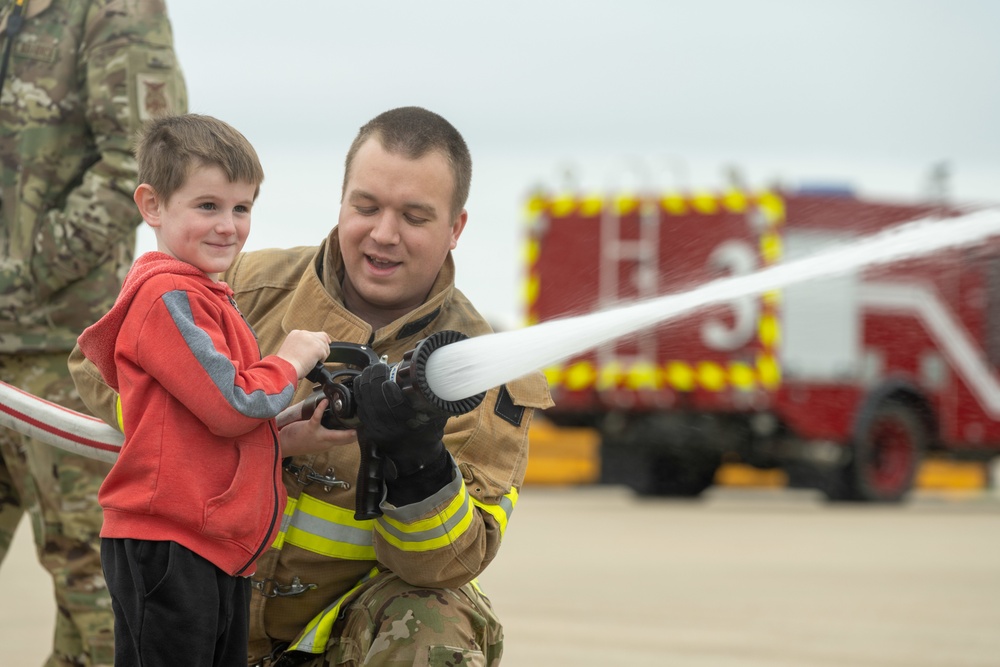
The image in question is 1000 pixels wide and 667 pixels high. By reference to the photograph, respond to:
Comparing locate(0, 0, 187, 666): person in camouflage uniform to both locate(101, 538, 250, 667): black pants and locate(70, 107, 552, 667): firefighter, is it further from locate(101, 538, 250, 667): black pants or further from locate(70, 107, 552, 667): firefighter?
locate(101, 538, 250, 667): black pants

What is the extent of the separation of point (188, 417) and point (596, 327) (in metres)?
0.78

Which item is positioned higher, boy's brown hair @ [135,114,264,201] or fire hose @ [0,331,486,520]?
boy's brown hair @ [135,114,264,201]

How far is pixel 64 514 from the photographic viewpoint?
3.81 m

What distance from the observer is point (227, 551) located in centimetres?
274

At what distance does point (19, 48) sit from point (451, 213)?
1419 millimetres

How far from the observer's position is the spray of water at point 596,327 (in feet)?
8.71

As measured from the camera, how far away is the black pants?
268 cm

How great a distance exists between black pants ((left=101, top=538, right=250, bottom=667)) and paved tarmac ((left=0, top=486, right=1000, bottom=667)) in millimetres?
2916

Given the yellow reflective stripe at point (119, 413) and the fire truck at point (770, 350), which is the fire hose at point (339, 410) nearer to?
the yellow reflective stripe at point (119, 413)

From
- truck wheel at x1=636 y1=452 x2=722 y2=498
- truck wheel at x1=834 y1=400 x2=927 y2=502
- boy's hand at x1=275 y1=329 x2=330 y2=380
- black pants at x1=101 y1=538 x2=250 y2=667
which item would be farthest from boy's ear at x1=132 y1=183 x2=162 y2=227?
truck wheel at x1=636 y1=452 x2=722 y2=498

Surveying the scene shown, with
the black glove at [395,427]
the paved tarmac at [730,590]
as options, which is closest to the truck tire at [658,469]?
the paved tarmac at [730,590]

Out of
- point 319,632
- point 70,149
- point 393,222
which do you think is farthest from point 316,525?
point 70,149

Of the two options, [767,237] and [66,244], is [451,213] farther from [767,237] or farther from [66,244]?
[767,237]

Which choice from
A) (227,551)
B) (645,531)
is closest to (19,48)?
(227,551)
